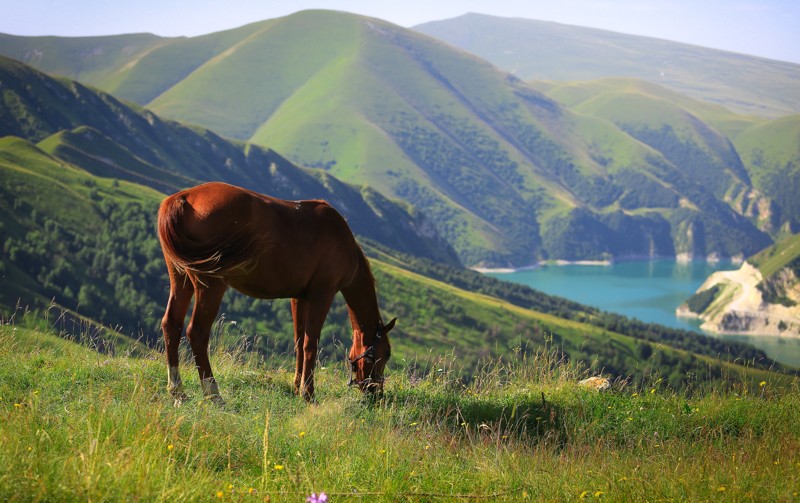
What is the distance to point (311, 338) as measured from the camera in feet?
31.5

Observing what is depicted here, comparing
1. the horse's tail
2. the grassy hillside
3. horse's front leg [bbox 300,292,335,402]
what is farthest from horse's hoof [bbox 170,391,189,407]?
the grassy hillside

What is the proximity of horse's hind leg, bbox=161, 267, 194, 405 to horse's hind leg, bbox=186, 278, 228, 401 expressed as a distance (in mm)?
168

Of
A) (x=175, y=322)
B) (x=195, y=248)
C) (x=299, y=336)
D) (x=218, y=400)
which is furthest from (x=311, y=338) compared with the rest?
(x=195, y=248)

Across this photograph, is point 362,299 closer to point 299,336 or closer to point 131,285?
point 299,336

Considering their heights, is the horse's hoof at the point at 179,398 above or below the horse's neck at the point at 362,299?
below

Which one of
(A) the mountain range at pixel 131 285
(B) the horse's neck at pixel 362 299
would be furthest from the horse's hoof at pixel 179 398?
(A) the mountain range at pixel 131 285

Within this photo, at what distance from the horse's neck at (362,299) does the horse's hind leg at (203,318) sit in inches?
83.0

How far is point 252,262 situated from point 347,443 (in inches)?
115

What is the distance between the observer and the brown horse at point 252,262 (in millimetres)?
8766

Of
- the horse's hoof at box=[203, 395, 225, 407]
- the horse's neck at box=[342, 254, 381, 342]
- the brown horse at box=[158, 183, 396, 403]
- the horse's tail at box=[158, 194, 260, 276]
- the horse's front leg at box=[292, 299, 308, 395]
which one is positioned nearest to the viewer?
the horse's hoof at box=[203, 395, 225, 407]

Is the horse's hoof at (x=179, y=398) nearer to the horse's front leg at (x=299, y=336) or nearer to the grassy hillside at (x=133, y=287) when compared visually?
the horse's front leg at (x=299, y=336)

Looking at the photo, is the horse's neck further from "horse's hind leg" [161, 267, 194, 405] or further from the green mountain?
the green mountain

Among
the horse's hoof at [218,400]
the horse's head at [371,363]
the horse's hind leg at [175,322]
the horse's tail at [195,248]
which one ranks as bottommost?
the horse's head at [371,363]

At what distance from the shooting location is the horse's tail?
28.4 feet
